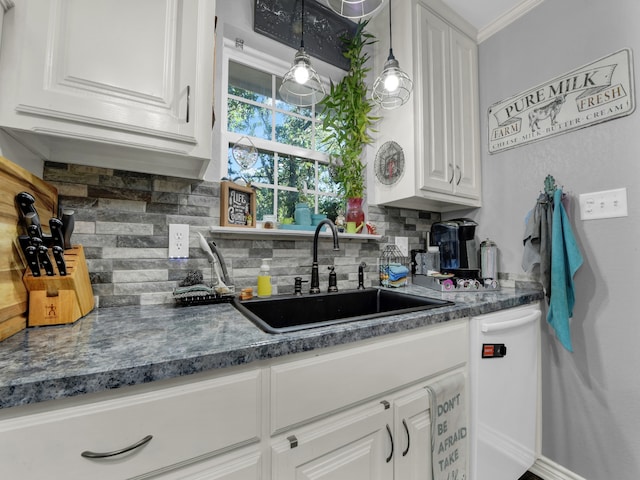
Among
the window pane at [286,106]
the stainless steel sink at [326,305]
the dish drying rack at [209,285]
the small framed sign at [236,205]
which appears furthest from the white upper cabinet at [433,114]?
the dish drying rack at [209,285]

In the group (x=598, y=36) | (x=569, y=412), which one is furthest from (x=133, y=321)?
(x=598, y=36)

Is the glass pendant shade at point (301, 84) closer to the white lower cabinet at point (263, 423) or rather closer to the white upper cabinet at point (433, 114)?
the white upper cabinet at point (433, 114)

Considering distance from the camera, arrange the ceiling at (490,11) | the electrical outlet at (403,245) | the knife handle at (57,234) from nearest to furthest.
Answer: the knife handle at (57,234) → the ceiling at (490,11) → the electrical outlet at (403,245)

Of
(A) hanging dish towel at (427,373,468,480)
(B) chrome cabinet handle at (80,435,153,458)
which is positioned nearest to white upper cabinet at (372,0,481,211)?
(A) hanging dish towel at (427,373,468,480)

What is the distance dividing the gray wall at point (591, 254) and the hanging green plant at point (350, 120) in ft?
3.24

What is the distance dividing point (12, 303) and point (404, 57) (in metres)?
2.09

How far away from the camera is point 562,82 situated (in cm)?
152

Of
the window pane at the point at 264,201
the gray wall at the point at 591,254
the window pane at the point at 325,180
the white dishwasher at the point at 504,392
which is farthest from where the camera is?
the window pane at the point at 325,180

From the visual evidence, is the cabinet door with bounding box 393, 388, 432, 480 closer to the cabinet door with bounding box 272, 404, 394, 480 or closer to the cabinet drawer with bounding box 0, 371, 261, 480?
the cabinet door with bounding box 272, 404, 394, 480

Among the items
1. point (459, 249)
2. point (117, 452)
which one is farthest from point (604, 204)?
point (117, 452)

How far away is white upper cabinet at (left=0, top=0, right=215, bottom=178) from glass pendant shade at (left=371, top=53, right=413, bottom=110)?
80 centimetres

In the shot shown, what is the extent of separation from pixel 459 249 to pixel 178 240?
1667mm

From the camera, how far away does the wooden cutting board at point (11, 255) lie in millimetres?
695

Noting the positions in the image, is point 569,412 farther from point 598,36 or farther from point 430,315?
point 598,36
